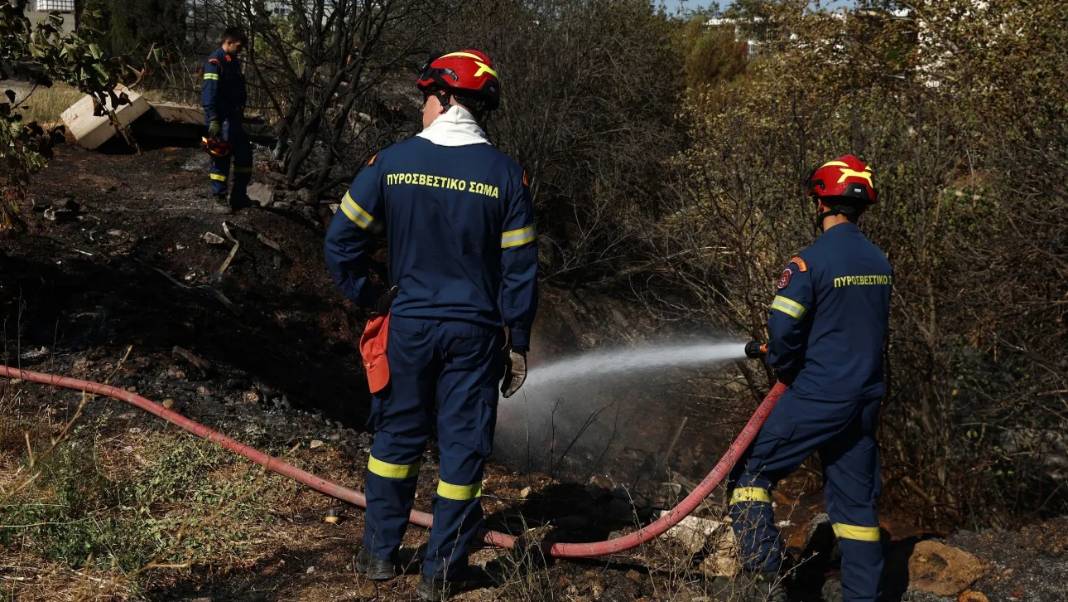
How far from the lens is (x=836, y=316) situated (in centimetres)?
374

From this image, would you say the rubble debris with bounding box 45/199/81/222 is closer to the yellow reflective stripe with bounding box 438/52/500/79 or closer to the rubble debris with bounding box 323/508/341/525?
the rubble debris with bounding box 323/508/341/525

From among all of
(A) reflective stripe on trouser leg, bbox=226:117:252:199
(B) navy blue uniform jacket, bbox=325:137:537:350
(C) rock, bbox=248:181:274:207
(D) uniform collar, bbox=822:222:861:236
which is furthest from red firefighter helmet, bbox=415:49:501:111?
(C) rock, bbox=248:181:274:207

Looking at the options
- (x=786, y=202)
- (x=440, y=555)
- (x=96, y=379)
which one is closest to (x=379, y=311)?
(x=440, y=555)

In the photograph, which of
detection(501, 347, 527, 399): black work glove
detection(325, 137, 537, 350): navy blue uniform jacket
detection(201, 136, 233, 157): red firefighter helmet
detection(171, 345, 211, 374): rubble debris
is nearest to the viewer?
detection(325, 137, 537, 350): navy blue uniform jacket

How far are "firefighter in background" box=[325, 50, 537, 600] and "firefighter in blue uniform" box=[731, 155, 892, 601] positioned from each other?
112cm

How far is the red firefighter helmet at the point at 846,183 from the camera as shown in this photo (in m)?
3.80

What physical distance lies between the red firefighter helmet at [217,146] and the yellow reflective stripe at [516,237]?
6534mm

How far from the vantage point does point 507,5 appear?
44.9 ft

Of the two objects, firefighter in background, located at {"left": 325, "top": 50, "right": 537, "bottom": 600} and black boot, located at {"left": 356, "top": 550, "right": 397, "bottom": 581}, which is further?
black boot, located at {"left": 356, "top": 550, "right": 397, "bottom": 581}

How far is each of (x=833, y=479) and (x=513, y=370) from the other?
1402 mm

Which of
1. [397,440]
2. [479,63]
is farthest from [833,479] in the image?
[479,63]

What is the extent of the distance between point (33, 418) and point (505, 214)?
9.27 ft

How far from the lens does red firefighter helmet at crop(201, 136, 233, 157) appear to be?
357 inches

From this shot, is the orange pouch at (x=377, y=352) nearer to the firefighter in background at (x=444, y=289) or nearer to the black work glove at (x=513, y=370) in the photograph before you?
the firefighter in background at (x=444, y=289)
